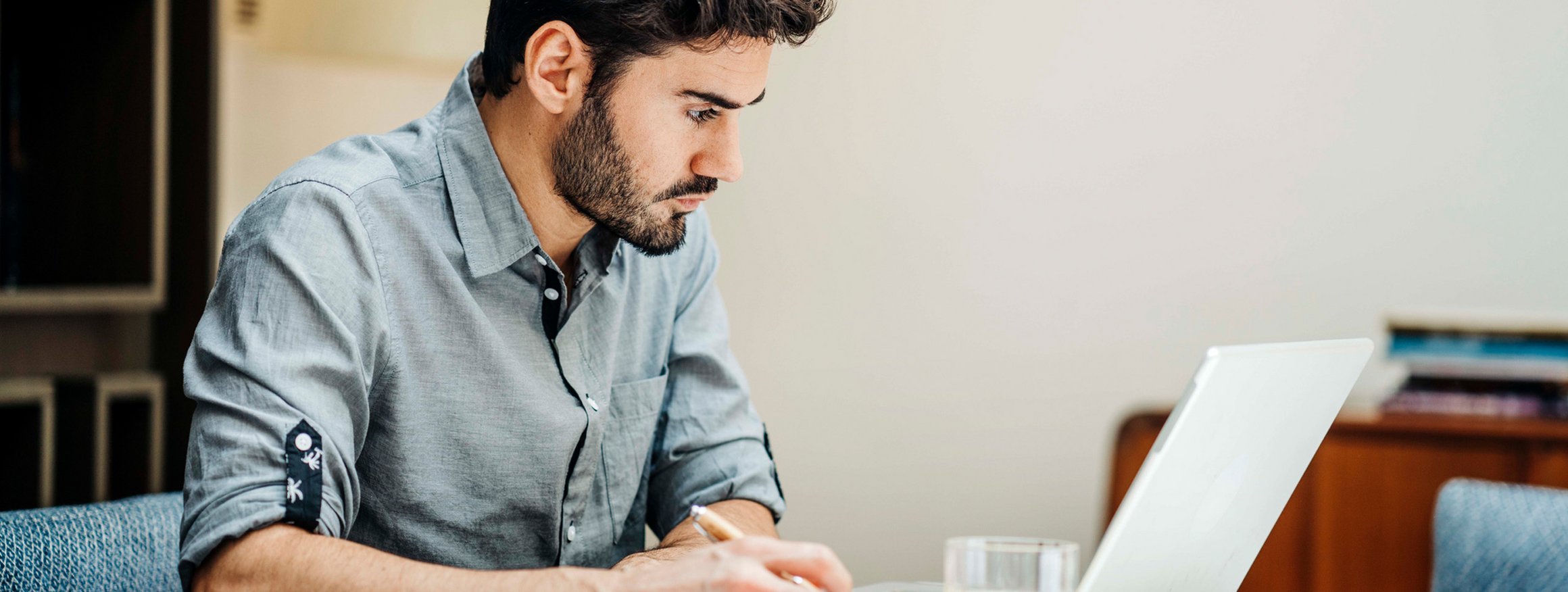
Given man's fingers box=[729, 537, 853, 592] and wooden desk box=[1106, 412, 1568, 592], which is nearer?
man's fingers box=[729, 537, 853, 592]

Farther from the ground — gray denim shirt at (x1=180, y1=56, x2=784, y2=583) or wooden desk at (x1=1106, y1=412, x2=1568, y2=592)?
gray denim shirt at (x1=180, y1=56, x2=784, y2=583)

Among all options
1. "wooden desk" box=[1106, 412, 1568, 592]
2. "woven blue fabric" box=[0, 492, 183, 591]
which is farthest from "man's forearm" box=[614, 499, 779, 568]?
"wooden desk" box=[1106, 412, 1568, 592]

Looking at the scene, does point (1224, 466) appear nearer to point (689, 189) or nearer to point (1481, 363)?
point (689, 189)

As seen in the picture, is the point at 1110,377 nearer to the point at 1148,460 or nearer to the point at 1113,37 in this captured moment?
the point at 1113,37

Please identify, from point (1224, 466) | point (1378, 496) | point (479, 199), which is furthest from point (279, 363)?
point (1378, 496)

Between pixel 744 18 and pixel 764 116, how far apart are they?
1.33 metres

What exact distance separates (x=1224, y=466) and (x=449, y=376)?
65 cm

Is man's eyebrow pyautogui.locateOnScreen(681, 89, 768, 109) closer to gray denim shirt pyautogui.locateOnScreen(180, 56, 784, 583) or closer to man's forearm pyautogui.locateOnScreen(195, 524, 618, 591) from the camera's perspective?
gray denim shirt pyautogui.locateOnScreen(180, 56, 784, 583)

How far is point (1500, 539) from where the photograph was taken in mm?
1259

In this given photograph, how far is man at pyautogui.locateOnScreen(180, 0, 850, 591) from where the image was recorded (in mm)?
900

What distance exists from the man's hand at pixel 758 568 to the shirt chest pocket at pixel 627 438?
19.2 inches

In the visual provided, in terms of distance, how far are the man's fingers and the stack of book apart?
4.87 feet

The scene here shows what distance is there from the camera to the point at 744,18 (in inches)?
44.9

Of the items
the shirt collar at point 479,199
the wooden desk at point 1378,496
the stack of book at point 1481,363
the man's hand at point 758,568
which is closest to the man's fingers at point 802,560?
the man's hand at point 758,568
